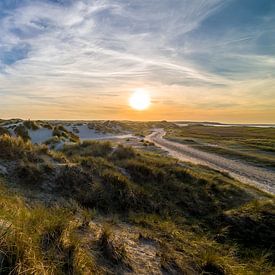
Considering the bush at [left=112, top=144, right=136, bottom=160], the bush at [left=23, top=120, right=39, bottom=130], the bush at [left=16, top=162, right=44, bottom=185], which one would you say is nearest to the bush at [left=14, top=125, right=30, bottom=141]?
the bush at [left=23, top=120, right=39, bottom=130]

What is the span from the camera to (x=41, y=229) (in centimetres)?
447

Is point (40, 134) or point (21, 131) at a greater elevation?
point (21, 131)

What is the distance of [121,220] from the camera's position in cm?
808

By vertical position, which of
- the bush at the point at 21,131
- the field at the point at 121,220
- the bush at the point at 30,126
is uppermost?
the bush at the point at 30,126

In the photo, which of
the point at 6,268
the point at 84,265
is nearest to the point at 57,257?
the point at 84,265

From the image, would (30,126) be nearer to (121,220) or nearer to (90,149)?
(90,149)

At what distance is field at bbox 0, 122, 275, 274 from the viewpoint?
13.9 feet

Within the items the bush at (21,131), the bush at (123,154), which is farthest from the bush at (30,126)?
the bush at (123,154)

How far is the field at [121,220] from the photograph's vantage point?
4230mm

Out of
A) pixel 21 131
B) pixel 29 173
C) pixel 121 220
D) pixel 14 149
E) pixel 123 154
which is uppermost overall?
pixel 14 149

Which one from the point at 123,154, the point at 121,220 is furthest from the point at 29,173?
the point at 123,154

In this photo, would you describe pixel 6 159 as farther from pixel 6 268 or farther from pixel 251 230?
pixel 251 230

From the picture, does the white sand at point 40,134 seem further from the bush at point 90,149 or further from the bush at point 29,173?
the bush at point 29,173

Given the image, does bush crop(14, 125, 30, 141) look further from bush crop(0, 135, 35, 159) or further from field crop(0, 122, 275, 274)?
field crop(0, 122, 275, 274)
